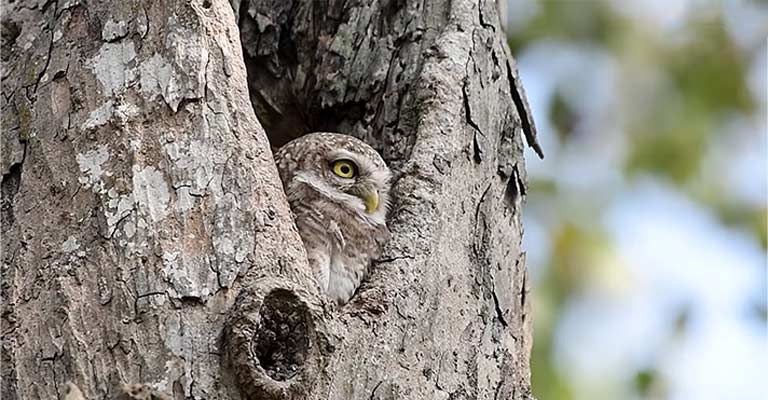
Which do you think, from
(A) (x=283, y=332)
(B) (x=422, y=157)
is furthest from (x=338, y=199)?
(A) (x=283, y=332)

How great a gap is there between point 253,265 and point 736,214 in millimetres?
4415

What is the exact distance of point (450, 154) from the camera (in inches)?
130

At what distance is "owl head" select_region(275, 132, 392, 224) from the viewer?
12.1ft

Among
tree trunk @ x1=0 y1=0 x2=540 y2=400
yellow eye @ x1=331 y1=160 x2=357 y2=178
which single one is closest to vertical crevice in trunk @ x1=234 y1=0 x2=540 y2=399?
tree trunk @ x1=0 y1=0 x2=540 y2=400

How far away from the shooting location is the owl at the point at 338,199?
3441 mm

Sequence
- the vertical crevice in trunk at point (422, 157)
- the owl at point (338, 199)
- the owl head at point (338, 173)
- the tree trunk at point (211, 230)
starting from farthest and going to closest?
the owl head at point (338, 173)
the owl at point (338, 199)
the vertical crevice in trunk at point (422, 157)
the tree trunk at point (211, 230)

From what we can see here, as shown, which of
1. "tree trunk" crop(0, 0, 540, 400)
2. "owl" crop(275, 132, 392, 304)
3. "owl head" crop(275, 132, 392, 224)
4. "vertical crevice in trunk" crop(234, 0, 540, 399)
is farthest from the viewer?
"owl head" crop(275, 132, 392, 224)

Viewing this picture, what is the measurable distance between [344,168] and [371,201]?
0.52 feet

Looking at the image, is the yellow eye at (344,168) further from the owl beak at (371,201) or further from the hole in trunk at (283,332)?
the hole in trunk at (283,332)

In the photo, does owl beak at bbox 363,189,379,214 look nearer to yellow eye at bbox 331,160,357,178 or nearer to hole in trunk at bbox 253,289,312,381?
yellow eye at bbox 331,160,357,178

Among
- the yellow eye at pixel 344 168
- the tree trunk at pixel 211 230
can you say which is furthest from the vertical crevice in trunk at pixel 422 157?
the yellow eye at pixel 344 168

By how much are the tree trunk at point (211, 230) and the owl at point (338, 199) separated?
131mm

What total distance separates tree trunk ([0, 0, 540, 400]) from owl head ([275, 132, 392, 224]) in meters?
0.11

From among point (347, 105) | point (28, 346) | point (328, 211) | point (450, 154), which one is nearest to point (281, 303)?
point (28, 346)
